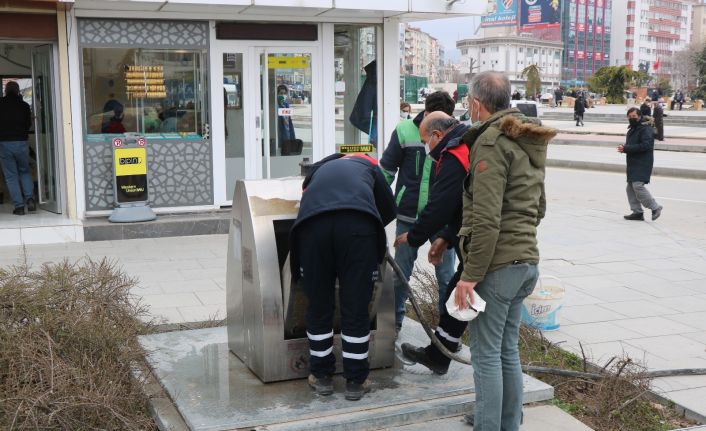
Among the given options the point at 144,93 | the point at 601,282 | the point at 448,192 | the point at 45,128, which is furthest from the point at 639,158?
the point at 448,192

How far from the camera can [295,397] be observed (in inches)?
188

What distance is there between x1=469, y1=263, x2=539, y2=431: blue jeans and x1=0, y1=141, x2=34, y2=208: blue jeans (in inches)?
357

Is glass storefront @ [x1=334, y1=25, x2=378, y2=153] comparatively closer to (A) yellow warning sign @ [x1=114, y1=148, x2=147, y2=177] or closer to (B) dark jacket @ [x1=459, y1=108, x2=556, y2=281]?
(A) yellow warning sign @ [x1=114, y1=148, x2=147, y2=177]

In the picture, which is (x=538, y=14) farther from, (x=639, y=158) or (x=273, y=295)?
(x=273, y=295)

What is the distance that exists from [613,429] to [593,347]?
1.53m

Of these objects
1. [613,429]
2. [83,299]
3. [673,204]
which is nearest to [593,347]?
[613,429]

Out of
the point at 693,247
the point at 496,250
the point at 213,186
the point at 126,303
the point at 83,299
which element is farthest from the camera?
the point at 213,186

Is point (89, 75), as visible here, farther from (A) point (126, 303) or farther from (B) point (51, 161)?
(A) point (126, 303)

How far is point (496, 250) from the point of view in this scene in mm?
3920

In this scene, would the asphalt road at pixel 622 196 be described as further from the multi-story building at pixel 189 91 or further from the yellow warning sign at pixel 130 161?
the yellow warning sign at pixel 130 161

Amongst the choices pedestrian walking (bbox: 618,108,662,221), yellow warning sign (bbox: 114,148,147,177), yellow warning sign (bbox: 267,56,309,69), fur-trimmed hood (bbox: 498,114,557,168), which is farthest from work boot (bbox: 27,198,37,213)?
fur-trimmed hood (bbox: 498,114,557,168)

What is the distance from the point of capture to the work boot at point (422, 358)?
5172mm

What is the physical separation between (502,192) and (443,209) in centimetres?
66

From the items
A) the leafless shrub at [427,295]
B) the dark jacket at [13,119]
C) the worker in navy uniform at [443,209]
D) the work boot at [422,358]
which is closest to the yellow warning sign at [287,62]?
the dark jacket at [13,119]
